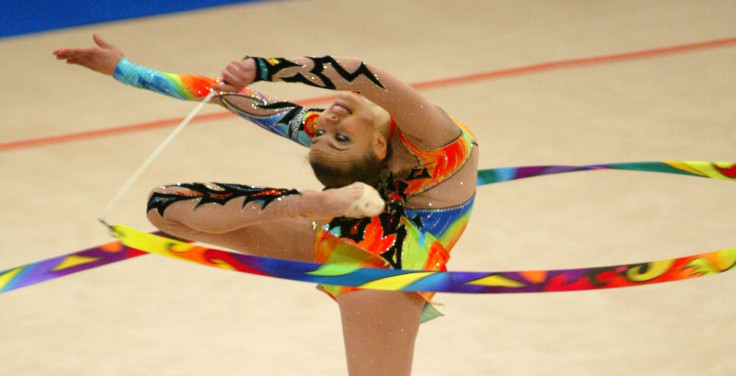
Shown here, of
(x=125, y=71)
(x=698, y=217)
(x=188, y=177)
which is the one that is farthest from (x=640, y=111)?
(x=125, y=71)

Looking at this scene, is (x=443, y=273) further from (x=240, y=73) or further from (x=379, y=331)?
(x=240, y=73)

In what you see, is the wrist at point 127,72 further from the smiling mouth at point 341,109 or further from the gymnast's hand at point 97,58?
the smiling mouth at point 341,109

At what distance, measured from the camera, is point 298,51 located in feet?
16.0

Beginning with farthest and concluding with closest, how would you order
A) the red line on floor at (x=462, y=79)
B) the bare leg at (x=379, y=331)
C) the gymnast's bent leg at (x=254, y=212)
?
the red line on floor at (x=462, y=79), the bare leg at (x=379, y=331), the gymnast's bent leg at (x=254, y=212)

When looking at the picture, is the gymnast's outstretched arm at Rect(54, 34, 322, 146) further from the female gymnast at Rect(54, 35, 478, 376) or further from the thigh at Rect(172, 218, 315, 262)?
the thigh at Rect(172, 218, 315, 262)

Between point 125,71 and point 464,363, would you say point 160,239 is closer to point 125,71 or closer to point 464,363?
point 125,71

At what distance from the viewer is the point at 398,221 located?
7.30ft

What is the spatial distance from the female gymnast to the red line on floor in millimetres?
2057

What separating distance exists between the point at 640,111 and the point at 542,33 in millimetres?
952

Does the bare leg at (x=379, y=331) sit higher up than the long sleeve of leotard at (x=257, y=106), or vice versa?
the long sleeve of leotard at (x=257, y=106)

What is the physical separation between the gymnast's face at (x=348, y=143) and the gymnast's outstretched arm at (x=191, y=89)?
0.17 m

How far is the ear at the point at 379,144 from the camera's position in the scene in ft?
7.16

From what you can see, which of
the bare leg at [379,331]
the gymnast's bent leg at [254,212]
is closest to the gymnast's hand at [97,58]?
the gymnast's bent leg at [254,212]

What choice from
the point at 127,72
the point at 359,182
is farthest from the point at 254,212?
the point at 127,72
